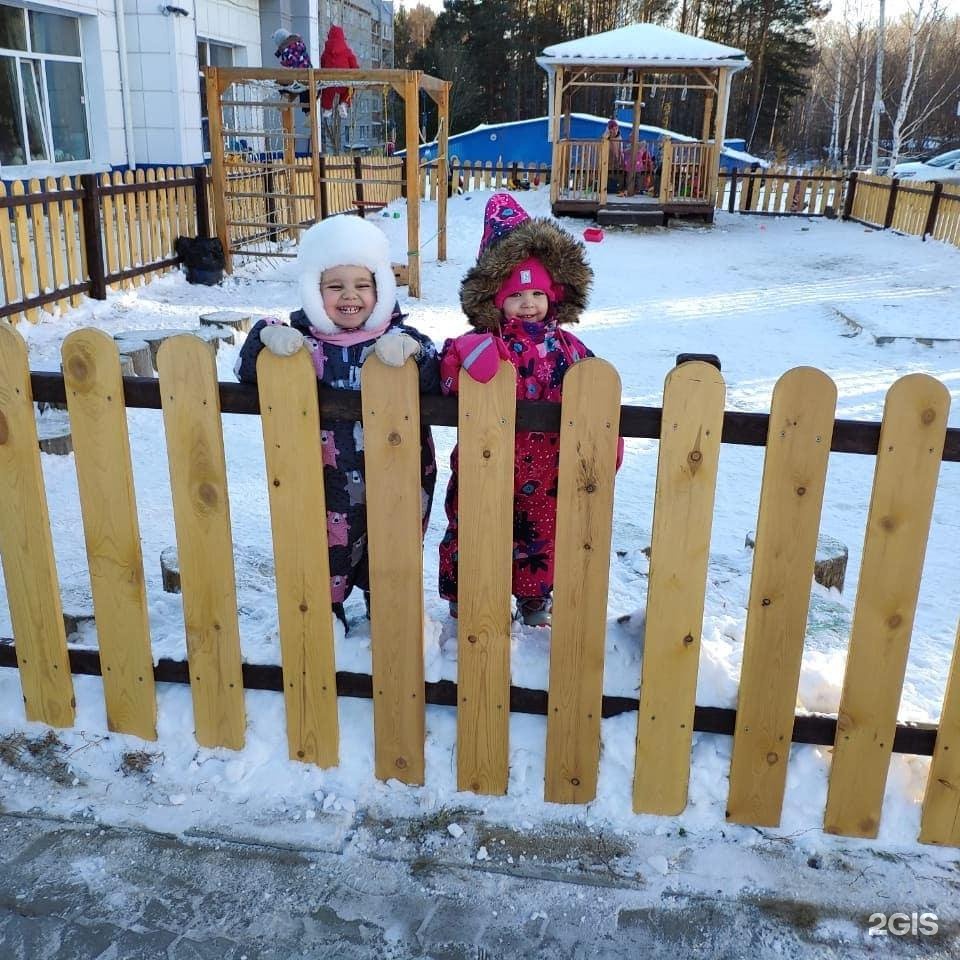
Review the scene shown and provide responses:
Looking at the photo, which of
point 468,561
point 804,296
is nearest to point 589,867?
point 468,561

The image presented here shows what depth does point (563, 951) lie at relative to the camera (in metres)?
1.98

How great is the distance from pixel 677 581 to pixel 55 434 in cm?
398

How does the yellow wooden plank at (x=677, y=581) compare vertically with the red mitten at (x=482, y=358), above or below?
below

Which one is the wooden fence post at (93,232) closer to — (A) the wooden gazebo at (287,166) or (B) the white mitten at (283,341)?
(A) the wooden gazebo at (287,166)

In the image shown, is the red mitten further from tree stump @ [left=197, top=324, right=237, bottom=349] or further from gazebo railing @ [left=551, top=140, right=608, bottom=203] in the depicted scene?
gazebo railing @ [left=551, top=140, right=608, bottom=203]

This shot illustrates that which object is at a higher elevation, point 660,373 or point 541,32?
point 541,32

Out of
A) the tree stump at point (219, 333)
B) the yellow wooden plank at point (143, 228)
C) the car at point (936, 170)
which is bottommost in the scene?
the tree stump at point (219, 333)

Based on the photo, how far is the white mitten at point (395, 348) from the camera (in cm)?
204

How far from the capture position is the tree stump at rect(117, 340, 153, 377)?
18.7 feet

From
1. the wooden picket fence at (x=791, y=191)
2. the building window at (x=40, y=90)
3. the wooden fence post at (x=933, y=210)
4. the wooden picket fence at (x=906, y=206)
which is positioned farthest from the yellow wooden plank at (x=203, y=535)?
the wooden picket fence at (x=791, y=191)

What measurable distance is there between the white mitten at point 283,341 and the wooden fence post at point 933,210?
16.1m

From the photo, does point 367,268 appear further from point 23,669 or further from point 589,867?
point 589,867

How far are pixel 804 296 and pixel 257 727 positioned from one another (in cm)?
1037
